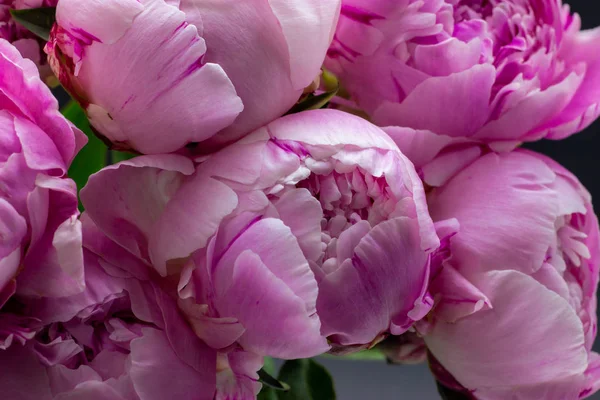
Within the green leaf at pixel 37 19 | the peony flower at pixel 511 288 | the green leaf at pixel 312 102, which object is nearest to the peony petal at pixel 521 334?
the peony flower at pixel 511 288

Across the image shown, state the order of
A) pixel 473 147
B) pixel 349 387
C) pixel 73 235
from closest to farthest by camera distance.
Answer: pixel 73 235, pixel 473 147, pixel 349 387

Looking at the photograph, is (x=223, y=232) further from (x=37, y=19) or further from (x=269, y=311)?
(x=37, y=19)

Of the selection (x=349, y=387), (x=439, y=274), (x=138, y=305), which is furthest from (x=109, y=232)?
(x=349, y=387)

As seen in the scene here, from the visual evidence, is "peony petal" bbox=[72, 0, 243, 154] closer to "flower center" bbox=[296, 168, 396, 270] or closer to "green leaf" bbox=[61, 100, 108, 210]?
"flower center" bbox=[296, 168, 396, 270]

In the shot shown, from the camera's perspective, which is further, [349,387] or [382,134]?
[349,387]

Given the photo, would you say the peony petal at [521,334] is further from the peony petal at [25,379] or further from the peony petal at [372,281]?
the peony petal at [25,379]

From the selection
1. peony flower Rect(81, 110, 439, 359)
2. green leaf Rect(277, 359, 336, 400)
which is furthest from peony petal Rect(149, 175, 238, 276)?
green leaf Rect(277, 359, 336, 400)

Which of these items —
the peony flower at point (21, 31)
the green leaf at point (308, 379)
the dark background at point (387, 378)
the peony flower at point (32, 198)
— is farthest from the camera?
the dark background at point (387, 378)

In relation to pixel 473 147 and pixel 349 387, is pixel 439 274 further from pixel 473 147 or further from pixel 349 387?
pixel 349 387
